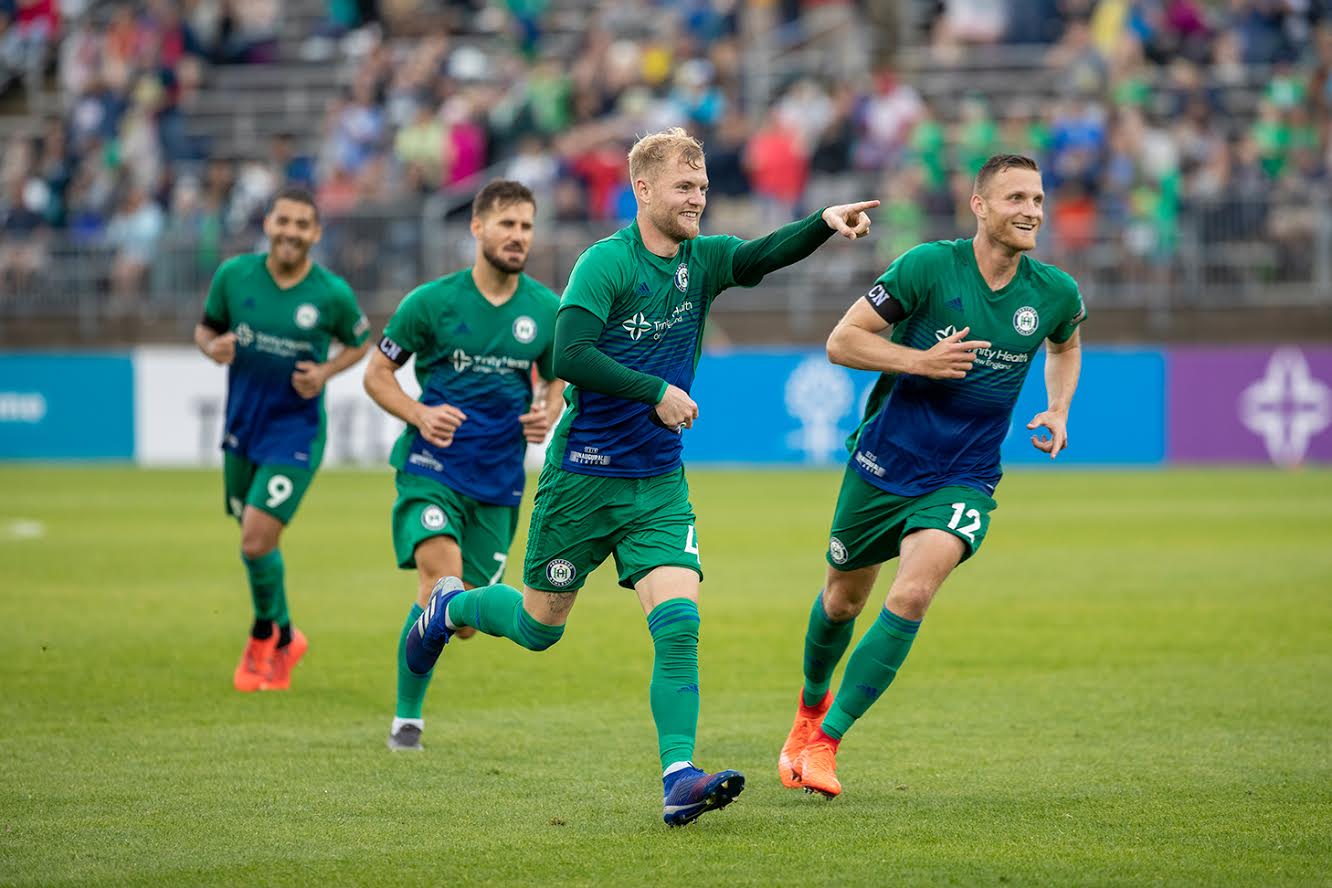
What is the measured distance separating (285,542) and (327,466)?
8.47 metres

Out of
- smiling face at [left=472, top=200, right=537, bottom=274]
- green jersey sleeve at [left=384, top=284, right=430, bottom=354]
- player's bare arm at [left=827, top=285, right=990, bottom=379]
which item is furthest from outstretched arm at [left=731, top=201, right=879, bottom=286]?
green jersey sleeve at [left=384, top=284, right=430, bottom=354]

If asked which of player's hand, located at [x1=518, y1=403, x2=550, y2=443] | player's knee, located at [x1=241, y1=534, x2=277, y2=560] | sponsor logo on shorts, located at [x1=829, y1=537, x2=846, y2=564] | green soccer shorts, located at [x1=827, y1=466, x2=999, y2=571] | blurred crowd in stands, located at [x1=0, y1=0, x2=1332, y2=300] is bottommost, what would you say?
player's knee, located at [x1=241, y1=534, x2=277, y2=560]

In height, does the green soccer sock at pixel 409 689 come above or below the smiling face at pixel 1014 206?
below

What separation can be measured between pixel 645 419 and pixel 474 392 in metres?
2.07

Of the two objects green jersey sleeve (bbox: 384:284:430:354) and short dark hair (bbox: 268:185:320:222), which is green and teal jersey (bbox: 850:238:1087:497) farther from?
short dark hair (bbox: 268:185:320:222)

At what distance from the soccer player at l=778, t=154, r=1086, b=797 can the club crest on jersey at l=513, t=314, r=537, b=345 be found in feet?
6.10

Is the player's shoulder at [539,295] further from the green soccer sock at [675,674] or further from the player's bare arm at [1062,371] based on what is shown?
the green soccer sock at [675,674]

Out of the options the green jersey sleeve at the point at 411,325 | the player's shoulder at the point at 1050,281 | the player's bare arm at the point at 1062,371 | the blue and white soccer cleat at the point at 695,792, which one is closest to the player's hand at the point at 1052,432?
the player's bare arm at the point at 1062,371

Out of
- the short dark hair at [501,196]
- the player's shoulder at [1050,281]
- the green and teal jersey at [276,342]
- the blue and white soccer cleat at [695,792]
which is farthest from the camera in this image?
the green and teal jersey at [276,342]

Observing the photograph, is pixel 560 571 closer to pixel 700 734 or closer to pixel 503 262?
pixel 700 734

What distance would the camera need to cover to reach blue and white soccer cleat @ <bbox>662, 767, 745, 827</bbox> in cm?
641

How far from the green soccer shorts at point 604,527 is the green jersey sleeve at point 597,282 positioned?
2.20 ft

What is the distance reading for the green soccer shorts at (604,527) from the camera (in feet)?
23.3

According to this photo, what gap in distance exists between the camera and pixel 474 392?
905 cm
